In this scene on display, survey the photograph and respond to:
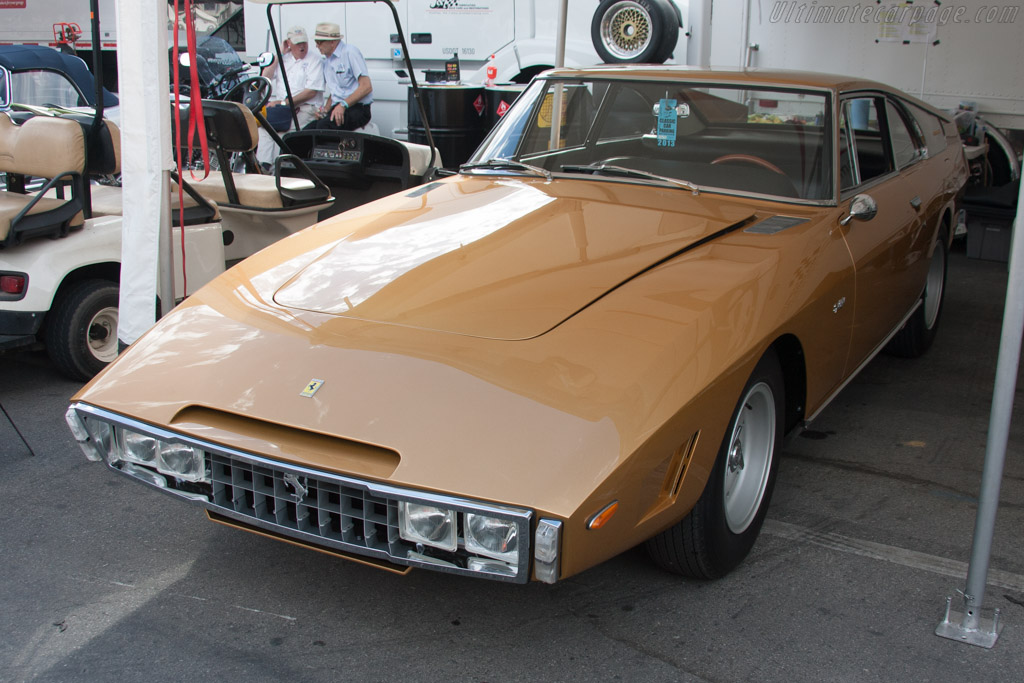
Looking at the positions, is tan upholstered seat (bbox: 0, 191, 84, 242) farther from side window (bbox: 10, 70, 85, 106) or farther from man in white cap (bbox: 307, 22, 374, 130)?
man in white cap (bbox: 307, 22, 374, 130)

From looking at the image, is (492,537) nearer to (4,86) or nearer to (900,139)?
(900,139)

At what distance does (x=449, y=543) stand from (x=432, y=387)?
391 millimetres

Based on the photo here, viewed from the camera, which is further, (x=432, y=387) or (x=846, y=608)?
(x=846, y=608)

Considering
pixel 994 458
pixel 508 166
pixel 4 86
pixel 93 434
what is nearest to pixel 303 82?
pixel 4 86

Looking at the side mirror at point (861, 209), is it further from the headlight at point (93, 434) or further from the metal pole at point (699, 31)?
the metal pole at point (699, 31)

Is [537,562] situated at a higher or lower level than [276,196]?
lower

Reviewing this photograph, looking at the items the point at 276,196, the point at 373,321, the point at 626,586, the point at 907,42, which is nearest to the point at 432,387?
A: the point at 373,321

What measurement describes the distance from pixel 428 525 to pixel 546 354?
0.53 meters

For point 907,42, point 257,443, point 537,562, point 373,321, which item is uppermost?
point 907,42

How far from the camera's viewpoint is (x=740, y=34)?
311 inches

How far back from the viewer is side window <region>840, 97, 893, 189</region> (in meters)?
3.53

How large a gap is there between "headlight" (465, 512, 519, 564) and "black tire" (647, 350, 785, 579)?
65cm

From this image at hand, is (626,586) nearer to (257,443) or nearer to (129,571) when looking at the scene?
(257,443)

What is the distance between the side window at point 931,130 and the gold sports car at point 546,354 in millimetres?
1033
